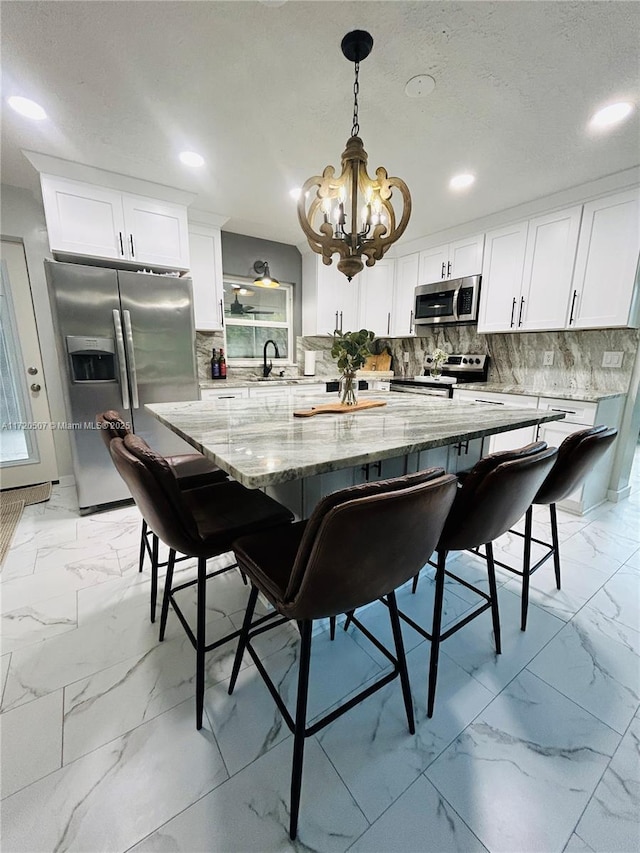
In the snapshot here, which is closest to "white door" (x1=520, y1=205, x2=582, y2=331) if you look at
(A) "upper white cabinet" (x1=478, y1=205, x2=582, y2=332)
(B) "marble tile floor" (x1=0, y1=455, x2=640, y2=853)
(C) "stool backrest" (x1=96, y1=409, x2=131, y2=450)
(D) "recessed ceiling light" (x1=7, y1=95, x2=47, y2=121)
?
(A) "upper white cabinet" (x1=478, y1=205, x2=582, y2=332)

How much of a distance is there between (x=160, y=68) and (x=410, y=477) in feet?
7.37

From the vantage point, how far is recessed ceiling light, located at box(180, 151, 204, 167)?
2382mm

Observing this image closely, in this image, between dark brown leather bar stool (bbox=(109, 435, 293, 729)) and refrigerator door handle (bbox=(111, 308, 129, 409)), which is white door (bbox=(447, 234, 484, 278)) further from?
dark brown leather bar stool (bbox=(109, 435, 293, 729))

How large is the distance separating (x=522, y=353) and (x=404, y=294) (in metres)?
1.60

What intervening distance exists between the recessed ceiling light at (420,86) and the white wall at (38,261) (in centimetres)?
310

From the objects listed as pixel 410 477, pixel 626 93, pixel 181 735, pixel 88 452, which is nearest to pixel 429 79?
pixel 626 93

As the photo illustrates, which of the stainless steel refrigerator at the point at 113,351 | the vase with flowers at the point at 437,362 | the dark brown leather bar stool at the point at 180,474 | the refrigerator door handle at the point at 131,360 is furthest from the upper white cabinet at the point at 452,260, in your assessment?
the dark brown leather bar stool at the point at 180,474

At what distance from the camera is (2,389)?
3121mm

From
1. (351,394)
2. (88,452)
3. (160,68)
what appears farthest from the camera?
(88,452)

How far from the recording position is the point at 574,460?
1478mm

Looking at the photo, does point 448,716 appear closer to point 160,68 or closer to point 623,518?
point 623,518

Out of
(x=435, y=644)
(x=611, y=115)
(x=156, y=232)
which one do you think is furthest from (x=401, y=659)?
(x=156, y=232)

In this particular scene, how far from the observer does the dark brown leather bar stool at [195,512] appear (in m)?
0.97

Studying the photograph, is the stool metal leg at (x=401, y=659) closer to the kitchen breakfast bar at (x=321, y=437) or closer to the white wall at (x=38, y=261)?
the kitchen breakfast bar at (x=321, y=437)
